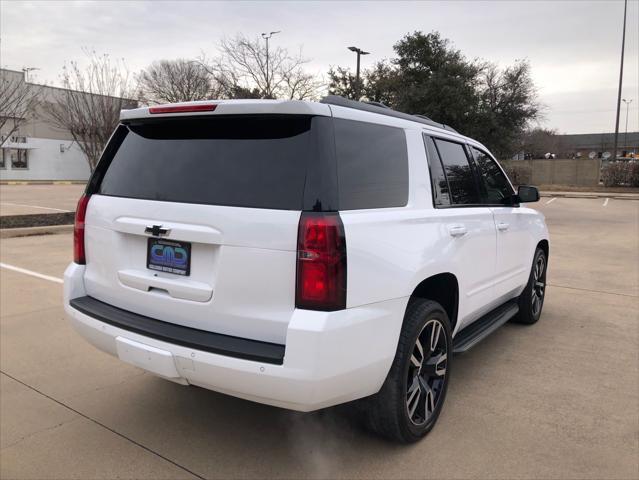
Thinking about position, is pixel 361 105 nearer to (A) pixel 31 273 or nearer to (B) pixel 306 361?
(B) pixel 306 361

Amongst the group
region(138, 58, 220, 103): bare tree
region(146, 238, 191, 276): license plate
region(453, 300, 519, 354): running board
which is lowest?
region(453, 300, 519, 354): running board

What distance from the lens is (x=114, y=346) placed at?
2.82m

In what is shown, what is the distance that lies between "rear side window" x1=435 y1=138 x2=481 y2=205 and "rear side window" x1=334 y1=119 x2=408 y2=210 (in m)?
0.60

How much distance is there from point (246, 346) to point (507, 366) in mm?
2607

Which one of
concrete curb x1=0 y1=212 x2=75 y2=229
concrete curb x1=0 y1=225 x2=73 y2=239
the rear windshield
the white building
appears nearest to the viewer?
the rear windshield

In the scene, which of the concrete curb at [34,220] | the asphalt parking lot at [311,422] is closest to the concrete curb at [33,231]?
the concrete curb at [34,220]

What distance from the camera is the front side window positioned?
423 centimetres

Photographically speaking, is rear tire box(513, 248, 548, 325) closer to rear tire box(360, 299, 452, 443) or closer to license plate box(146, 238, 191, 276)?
rear tire box(360, 299, 452, 443)

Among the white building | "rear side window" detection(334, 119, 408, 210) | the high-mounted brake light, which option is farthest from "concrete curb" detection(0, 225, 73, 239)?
the white building

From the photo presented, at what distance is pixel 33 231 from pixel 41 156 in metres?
42.2

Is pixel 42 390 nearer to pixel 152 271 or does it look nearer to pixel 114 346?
pixel 114 346

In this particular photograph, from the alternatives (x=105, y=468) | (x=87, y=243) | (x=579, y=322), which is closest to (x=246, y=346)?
(x=105, y=468)

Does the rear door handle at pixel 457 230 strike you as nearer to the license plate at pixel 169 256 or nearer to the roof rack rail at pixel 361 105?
the roof rack rail at pixel 361 105

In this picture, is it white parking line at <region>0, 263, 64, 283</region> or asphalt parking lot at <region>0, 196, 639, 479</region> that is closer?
asphalt parking lot at <region>0, 196, 639, 479</region>
